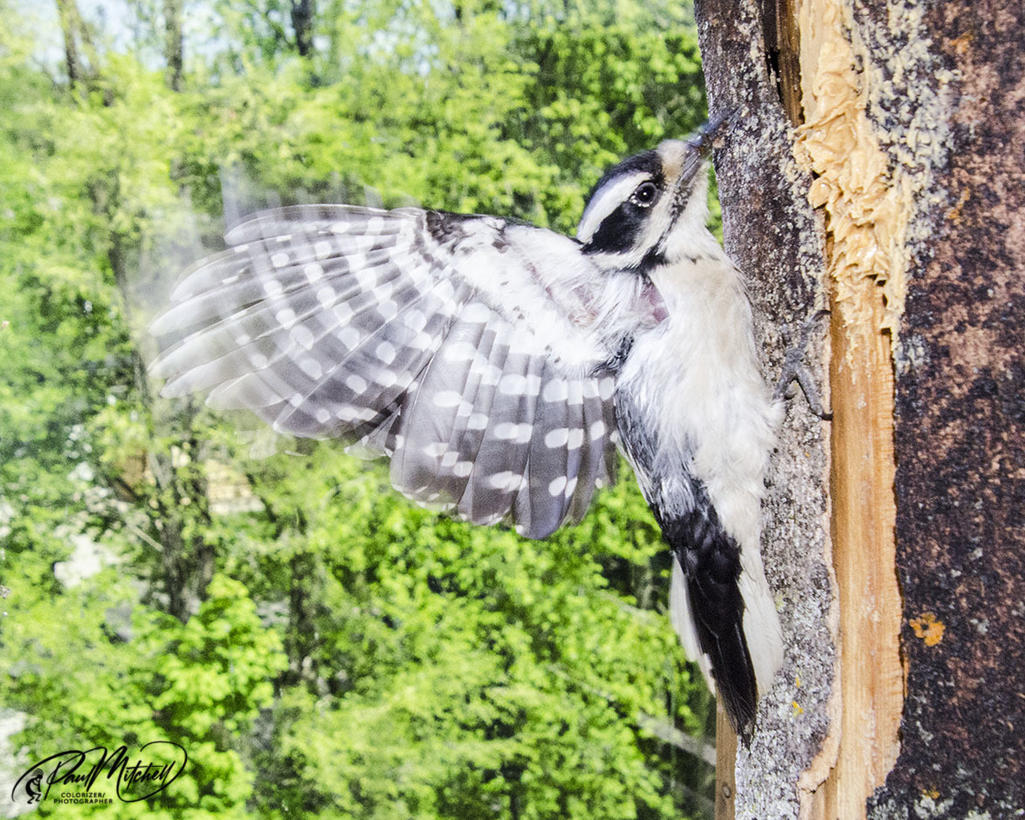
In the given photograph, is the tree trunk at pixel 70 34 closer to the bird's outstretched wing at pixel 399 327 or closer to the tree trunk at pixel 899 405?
the bird's outstretched wing at pixel 399 327

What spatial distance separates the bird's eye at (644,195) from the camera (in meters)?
1.05

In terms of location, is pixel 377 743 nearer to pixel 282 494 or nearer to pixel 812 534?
pixel 282 494

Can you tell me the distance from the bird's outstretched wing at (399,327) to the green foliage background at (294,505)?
2122 mm

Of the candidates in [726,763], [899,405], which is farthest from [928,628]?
[726,763]

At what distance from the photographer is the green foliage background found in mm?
3166

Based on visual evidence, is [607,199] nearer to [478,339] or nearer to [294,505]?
[478,339]

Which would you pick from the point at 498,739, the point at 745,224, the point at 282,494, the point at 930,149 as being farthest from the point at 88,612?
the point at 930,149

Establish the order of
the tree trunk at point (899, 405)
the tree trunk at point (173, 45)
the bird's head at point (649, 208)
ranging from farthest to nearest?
1. the tree trunk at point (173, 45)
2. the bird's head at point (649, 208)
3. the tree trunk at point (899, 405)

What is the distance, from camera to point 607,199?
108 centimetres

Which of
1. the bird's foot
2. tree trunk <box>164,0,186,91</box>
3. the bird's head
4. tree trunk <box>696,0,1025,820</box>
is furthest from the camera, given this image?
tree trunk <box>164,0,186,91</box>

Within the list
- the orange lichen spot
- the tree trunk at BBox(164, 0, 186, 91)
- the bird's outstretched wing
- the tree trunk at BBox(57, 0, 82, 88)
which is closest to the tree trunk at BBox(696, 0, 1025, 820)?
the orange lichen spot

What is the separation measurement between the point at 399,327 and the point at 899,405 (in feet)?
2.32

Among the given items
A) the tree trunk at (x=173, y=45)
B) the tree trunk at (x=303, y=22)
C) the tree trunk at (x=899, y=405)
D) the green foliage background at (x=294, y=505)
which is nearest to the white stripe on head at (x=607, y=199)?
the tree trunk at (x=899, y=405)

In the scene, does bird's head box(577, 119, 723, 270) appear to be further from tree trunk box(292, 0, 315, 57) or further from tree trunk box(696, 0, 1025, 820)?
tree trunk box(292, 0, 315, 57)
